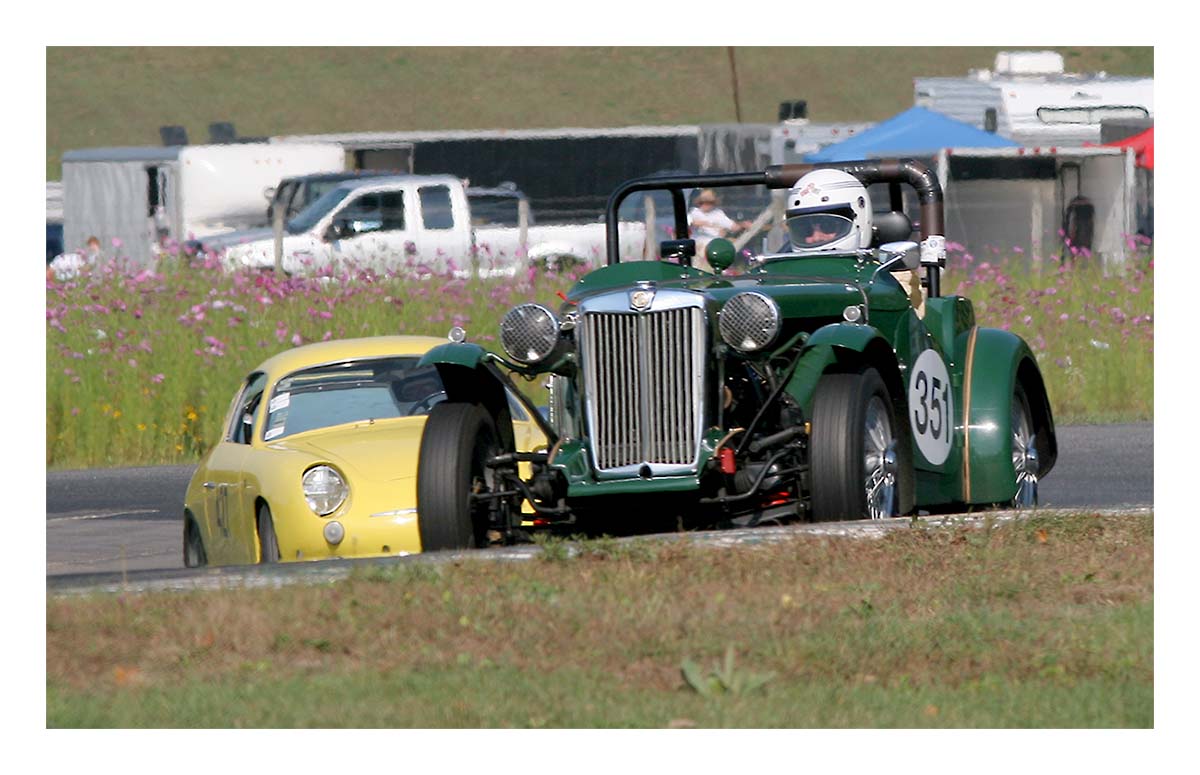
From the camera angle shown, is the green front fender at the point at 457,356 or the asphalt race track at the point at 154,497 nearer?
the green front fender at the point at 457,356

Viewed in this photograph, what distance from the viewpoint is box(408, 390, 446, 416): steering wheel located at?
438 inches

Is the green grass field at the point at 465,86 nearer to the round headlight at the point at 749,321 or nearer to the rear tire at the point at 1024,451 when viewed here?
the rear tire at the point at 1024,451

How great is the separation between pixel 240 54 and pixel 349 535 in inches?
2929

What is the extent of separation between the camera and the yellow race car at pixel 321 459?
31.7ft

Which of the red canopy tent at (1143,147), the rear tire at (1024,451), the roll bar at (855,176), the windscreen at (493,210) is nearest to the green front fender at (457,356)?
the roll bar at (855,176)

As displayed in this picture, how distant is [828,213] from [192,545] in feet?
12.4

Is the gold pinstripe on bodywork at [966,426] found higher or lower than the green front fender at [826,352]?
lower

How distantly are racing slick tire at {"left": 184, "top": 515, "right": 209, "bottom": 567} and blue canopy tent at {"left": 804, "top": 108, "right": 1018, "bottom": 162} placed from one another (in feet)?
55.9

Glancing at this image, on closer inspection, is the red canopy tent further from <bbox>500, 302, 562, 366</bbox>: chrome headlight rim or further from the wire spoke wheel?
<bbox>500, 302, 562, 366</bbox>: chrome headlight rim

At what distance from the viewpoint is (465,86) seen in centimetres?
7644

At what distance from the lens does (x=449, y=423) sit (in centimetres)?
929

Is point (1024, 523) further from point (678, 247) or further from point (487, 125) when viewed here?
point (487, 125)

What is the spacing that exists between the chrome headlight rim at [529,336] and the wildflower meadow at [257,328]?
8.45m

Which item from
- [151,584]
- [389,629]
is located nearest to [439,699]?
[389,629]
